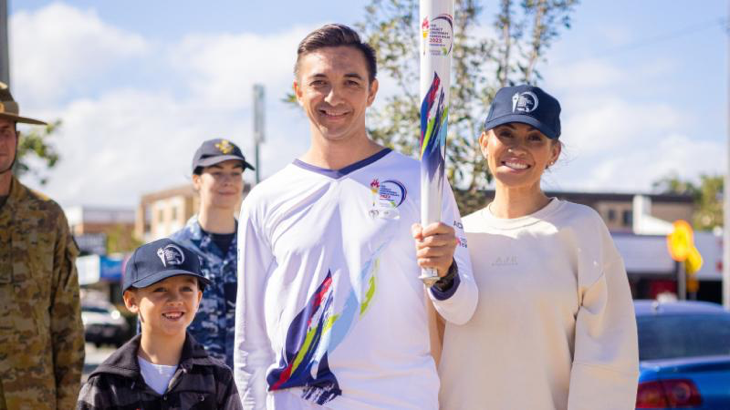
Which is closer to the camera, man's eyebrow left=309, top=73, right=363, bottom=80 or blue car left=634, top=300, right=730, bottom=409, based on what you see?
man's eyebrow left=309, top=73, right=363, bottom=80

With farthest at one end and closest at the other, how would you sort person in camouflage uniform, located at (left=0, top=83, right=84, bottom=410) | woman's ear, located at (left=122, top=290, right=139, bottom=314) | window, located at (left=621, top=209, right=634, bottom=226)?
window, located at (left=621, top=209, right=634, bottom=226) < person in camouflage uniform, located at (left=0, top=83, right=84, bottom=410) < woman's ear, located at (left=122, top=290, right=139, bottom=314)

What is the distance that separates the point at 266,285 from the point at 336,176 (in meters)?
0.50

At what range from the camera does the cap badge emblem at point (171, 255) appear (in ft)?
12.3

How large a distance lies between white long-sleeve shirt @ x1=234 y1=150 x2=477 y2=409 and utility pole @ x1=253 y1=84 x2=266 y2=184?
5.22 metres

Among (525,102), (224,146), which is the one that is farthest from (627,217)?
(525,102)

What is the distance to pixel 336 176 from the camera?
3.28 meters

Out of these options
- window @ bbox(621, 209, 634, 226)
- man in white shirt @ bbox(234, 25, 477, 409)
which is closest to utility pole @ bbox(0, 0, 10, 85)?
man in white shirt @ bbox(234, 25, 477, 409)

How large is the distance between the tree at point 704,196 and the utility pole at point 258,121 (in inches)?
2225

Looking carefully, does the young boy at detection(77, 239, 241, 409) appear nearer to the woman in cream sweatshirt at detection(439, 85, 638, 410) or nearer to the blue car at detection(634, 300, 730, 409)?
the woman in cream sweatshirt at detection(439, 85, 638, 410)

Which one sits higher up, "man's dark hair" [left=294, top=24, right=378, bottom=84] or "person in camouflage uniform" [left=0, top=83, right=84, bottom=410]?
"man's dark hair" [left=294, top=24, right=378, bottom=84]

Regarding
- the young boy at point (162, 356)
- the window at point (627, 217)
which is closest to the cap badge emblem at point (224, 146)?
the young boy at point (162, 356)

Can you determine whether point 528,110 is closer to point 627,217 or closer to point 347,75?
point 347,75

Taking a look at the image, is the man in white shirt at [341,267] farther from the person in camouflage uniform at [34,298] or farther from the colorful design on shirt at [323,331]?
the person in camouflage uniform at [34,298]

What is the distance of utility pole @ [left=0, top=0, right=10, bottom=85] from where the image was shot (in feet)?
23.9
